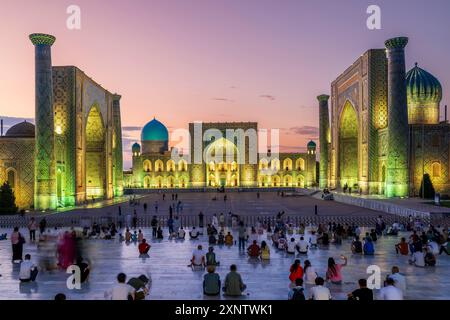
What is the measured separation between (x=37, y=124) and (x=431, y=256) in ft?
76.9

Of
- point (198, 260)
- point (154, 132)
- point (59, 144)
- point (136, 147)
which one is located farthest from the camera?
point (154, 132)

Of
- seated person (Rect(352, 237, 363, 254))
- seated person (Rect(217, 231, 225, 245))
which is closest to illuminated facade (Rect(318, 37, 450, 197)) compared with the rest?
seated person (Rect(352, 237, 363, 254))

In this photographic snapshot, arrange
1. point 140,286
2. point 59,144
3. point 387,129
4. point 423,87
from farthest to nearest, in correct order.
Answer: point 423,87
point 387,129
point 59,144
point 140,286

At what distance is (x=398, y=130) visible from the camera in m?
32.1

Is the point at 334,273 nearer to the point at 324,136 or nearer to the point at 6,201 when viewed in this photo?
the point at 6,201

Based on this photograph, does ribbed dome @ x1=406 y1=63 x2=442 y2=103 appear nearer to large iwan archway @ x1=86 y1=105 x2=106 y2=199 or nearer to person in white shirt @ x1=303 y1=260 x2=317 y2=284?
large iwan archway @ x1=86 y1=105 x2=106 y2=199

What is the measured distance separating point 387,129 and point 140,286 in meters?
30.6

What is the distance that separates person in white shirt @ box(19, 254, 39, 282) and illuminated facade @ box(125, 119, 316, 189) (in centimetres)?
5323

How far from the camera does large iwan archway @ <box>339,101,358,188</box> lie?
→ 46906 mm

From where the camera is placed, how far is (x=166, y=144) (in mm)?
73125

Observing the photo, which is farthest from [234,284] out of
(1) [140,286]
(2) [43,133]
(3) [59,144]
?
(3) [59,144]
